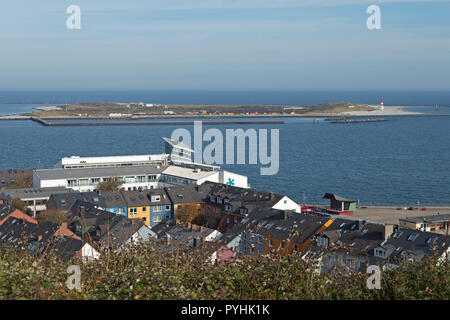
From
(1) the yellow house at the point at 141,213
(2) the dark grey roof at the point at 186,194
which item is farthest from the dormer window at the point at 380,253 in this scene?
(1) the yellow house at the point at 141,213

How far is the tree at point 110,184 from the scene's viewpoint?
23356mm

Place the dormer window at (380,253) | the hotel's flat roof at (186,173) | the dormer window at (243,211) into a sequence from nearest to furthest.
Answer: the dormer window at (380,253), the dormer window at (243,211), the hotel's flat roof at (186,173)

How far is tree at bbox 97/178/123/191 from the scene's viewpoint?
76.6 ft

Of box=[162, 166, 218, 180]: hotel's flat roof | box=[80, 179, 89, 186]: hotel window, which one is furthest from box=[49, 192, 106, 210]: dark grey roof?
box=[80, 179, 89, 186]: hotel window

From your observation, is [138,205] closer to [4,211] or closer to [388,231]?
[4,211]

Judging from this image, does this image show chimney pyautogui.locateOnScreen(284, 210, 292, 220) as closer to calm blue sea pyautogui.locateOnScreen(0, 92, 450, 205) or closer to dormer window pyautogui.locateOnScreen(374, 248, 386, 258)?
dormer window pyautogui.locateOnScreen(374, 248, 386, 258)

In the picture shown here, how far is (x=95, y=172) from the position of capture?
1034 inches

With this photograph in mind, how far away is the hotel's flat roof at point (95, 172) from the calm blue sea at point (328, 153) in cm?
600

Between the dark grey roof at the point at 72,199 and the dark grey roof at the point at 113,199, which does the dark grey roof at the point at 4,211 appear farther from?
the dark grey roof at the point at 113,199

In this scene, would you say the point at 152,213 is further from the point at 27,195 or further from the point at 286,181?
the point at 286,181

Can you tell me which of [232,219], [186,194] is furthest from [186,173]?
[232,219]

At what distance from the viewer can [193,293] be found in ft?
10.2
